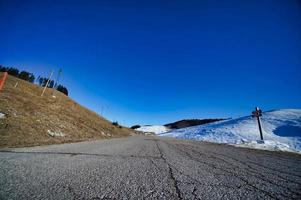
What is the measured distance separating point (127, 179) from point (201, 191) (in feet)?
4.25

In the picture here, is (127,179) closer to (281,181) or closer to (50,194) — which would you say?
(50,194)

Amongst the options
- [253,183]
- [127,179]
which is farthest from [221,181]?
[127,179]

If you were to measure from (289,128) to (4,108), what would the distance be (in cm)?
4069

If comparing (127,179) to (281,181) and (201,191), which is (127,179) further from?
(281,181)

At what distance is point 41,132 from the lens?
34.6 ft

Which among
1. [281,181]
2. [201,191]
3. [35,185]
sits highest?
[281,181]

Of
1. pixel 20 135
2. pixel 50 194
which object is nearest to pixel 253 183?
pixel 50 194

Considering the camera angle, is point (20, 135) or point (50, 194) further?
point (20, 135)

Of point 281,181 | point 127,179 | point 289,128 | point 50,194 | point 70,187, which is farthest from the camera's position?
point 289,128

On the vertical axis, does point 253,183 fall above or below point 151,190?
above

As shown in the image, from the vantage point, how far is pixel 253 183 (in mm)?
2824

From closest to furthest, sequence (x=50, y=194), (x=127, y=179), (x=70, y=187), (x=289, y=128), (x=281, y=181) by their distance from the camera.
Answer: (x=50, y=194)
(x=70, y=187)
(x=127, y=179)
(x=281, y=181)
(x=289, y=128)

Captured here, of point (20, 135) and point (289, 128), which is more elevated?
point (289, 128)

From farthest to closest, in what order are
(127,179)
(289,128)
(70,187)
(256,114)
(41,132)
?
1. (289,128)
2. (256,114)
3. (41,132)
4. (127,179)
5. (70,187)
